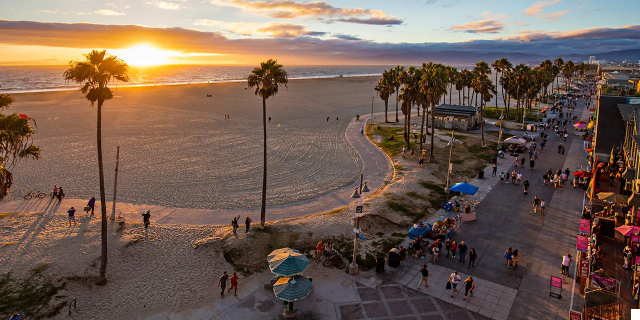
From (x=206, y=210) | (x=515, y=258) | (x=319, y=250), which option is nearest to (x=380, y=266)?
(x=319, y=250)

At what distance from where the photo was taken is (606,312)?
48.4ft

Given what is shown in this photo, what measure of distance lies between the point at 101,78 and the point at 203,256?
10.6 meters

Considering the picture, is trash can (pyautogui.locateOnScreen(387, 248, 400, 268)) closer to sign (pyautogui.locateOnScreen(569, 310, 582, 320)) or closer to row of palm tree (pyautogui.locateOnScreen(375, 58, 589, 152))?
sign (pyautogui.locateOnScreen(569, 310, 582, 320))

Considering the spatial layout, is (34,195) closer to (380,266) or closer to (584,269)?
(380,266)

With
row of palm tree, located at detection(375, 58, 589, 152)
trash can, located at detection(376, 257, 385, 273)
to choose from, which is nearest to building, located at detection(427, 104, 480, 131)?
row of palm tree, located at detection(375, 58, 589, 152)

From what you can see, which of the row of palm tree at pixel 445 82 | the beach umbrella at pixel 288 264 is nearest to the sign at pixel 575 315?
the beach umbrella at pixel 288 264

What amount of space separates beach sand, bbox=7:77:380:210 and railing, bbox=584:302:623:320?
20.6 metres

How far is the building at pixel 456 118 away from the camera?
59.9m

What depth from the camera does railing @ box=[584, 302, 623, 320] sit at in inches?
568

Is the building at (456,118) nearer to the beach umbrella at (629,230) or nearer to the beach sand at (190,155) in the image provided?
the beach sand at (190,155)

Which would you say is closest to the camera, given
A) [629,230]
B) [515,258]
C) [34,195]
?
[515,258]

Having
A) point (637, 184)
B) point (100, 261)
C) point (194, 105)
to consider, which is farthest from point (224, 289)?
point (194, 105)

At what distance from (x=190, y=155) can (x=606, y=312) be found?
40.0 meters

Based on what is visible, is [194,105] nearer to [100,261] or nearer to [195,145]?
[195,145]
